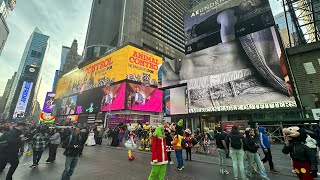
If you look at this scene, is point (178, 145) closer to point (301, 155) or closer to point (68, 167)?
point (68, 167)

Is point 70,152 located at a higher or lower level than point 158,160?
higher

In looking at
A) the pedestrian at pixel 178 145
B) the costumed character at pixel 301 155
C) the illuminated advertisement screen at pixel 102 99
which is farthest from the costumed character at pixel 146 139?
the illuminated advertisement screen at pixel 102 99

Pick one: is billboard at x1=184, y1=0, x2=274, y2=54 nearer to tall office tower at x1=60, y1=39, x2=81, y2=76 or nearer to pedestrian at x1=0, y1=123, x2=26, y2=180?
pedestrian at x1=0, y1=123, x2=26, y2=180

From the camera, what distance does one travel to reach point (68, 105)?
69.6 metres

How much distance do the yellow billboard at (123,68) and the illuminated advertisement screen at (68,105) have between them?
5464mm

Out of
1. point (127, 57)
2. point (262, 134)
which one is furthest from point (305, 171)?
point (127, 57)

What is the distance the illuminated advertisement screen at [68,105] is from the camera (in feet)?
218

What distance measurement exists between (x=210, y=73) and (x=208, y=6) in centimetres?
1517

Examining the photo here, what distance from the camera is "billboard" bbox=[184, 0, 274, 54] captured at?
28297 mm

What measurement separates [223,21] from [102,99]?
40.3m

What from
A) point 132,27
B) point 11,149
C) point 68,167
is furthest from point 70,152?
point 132,27

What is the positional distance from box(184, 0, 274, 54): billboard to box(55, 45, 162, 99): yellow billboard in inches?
830

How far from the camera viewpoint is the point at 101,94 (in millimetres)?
55500

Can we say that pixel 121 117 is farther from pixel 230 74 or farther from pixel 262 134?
pixel 262 134
